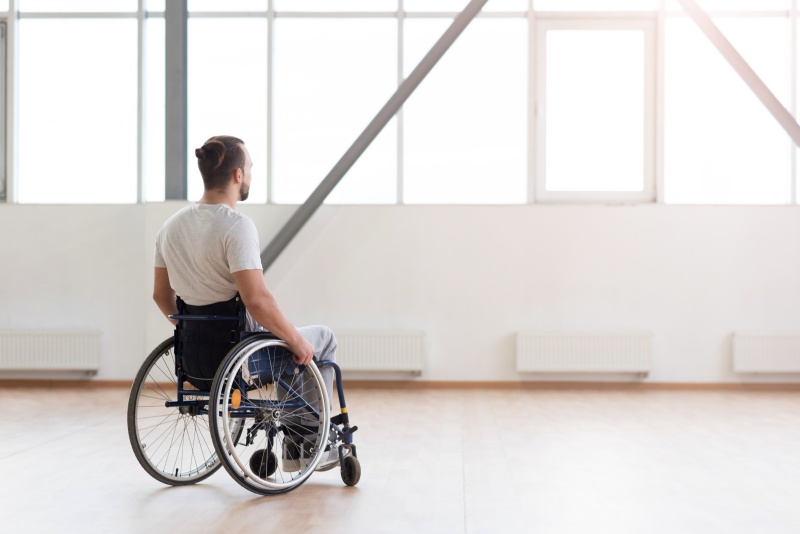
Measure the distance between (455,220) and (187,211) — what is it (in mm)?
3427

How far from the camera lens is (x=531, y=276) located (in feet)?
19.7

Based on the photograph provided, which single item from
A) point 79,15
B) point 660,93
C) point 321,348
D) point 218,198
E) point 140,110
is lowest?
point 321,348

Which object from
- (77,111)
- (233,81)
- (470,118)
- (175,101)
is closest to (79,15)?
(77,111)

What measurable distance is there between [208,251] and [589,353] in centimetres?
378

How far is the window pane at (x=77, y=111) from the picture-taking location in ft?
20.6

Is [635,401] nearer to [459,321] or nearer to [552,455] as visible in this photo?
[459,321]

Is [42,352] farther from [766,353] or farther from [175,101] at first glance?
[766,353]

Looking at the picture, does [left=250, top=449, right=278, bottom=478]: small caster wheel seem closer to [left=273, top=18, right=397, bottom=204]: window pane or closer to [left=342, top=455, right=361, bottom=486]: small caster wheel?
[left=342, top=455, right=361, bottom=486]: small caster wheel

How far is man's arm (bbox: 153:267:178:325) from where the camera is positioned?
2.91 meters

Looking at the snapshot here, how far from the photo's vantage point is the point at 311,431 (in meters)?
2.86

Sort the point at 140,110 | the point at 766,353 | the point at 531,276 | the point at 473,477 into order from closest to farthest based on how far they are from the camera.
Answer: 1. the point at 473,477
2. the point at 766,353
3. the point at 531,276
4. the point at 140,110

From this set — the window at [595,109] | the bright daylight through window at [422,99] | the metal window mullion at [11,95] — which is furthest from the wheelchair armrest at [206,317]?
the metal window mullion at [11,95]

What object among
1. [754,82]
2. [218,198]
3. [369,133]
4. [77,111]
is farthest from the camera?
[77,111]

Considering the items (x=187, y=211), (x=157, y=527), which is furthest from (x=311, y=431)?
(x=187, y=211)
